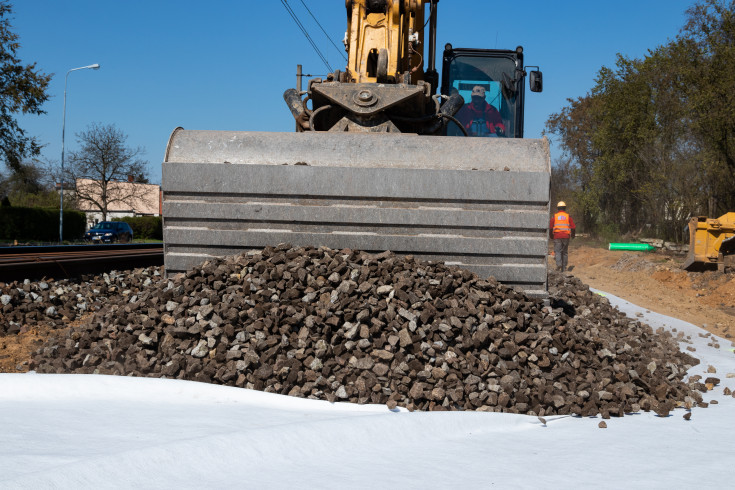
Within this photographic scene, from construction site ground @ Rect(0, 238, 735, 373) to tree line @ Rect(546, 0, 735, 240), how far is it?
329 cm

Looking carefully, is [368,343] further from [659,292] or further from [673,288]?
[673,288]

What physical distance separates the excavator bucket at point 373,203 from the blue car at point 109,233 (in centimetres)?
2657

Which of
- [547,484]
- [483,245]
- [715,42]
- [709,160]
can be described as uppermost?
[715,42]

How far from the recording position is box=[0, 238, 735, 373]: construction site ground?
524cm

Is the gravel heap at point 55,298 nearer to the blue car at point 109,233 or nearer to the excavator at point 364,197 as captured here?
the excavator at point 364,197

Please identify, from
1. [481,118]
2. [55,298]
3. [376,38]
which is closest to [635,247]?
[481,118]

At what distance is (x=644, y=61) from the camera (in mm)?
23797

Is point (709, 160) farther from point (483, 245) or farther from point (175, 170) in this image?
point (175, 170)

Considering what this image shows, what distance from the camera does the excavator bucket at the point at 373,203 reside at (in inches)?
205

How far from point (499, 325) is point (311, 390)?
4.58 ft

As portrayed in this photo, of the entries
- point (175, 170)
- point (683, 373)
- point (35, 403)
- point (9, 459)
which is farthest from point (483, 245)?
point (9, 459)

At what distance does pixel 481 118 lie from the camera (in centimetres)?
938

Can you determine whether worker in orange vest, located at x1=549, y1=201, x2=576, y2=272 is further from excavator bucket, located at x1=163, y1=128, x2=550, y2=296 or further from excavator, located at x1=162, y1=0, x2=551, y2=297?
excavator bucket, located at x1=163, y1=128, x2=550, y2=296

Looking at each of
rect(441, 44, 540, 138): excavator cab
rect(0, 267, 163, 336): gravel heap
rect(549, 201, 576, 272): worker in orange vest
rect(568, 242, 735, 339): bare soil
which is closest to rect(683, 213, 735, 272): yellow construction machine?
rect(568, 242, 735, 339): bare soil
